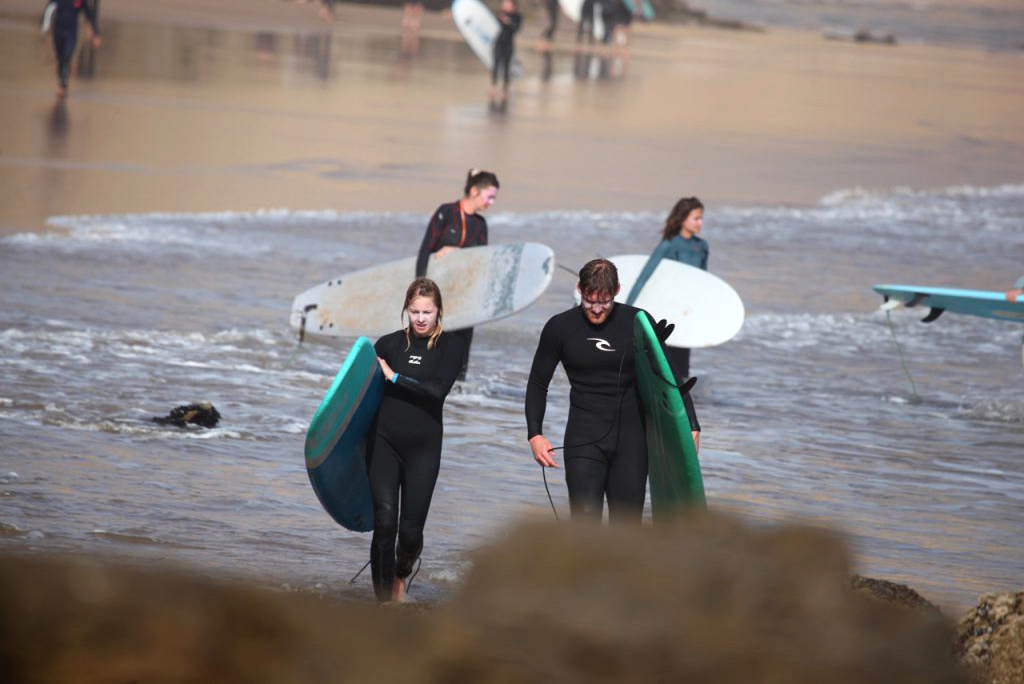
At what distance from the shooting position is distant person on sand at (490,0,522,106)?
2903 centimetres

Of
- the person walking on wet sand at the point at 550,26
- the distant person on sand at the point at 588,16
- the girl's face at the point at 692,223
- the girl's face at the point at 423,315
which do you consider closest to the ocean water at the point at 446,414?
the girl's face at the point at 423,315

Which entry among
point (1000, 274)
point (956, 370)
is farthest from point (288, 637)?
point (1000, 274)

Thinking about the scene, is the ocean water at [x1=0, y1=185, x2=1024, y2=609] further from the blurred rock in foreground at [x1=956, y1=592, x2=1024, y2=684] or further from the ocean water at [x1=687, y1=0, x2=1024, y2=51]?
the ocean water at [x1=687, y1=0, x2=1024, y2=51]

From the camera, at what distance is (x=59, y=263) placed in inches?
522

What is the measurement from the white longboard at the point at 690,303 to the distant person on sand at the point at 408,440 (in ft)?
14.1

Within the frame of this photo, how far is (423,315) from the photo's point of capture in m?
5.79

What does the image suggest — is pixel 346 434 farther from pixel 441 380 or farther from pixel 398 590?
pixel 398 590

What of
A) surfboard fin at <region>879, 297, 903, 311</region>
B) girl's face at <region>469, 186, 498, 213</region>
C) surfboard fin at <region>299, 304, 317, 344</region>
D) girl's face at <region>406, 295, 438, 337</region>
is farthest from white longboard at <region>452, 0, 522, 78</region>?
girl's face at <region>406, 295, 438, 337</region>

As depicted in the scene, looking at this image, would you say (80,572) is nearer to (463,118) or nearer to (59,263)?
(59,263)

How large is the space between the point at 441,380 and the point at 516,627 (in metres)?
4.13

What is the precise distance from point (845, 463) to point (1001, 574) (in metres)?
2.17

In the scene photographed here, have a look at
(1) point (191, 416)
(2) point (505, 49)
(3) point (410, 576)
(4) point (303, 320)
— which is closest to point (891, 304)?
(4) point (303, 320)

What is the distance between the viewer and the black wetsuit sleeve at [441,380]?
571 cm

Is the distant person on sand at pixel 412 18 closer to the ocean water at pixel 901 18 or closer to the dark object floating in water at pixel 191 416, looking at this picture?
the dark object floating in water at pixel 191 416
